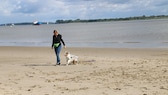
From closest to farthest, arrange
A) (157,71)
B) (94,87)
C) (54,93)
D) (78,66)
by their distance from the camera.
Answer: (54,93)
(94,87)
(157,71)
(78,66)

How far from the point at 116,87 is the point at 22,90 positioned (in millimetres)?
2844

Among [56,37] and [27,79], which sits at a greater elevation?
[56,37]

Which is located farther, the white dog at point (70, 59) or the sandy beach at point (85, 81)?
the white dog at point (70, 59)

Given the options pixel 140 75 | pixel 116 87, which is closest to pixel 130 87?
pixel 116 87

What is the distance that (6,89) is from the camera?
1004 centimetres

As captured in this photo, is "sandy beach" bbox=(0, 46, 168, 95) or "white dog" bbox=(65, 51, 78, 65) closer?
"sandy beach" bbox=(0, 46, 168, 95)

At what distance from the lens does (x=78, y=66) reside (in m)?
15.9

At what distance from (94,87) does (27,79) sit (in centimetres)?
320

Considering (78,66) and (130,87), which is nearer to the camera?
(130,87)

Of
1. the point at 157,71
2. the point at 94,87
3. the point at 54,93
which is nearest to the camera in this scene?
the point at 54,93

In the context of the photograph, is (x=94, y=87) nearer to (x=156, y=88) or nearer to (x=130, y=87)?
(x=130, y=87)

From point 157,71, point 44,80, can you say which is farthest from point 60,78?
point 157,71

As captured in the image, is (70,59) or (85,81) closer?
(85,81)

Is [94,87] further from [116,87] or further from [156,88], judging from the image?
[156,88]
